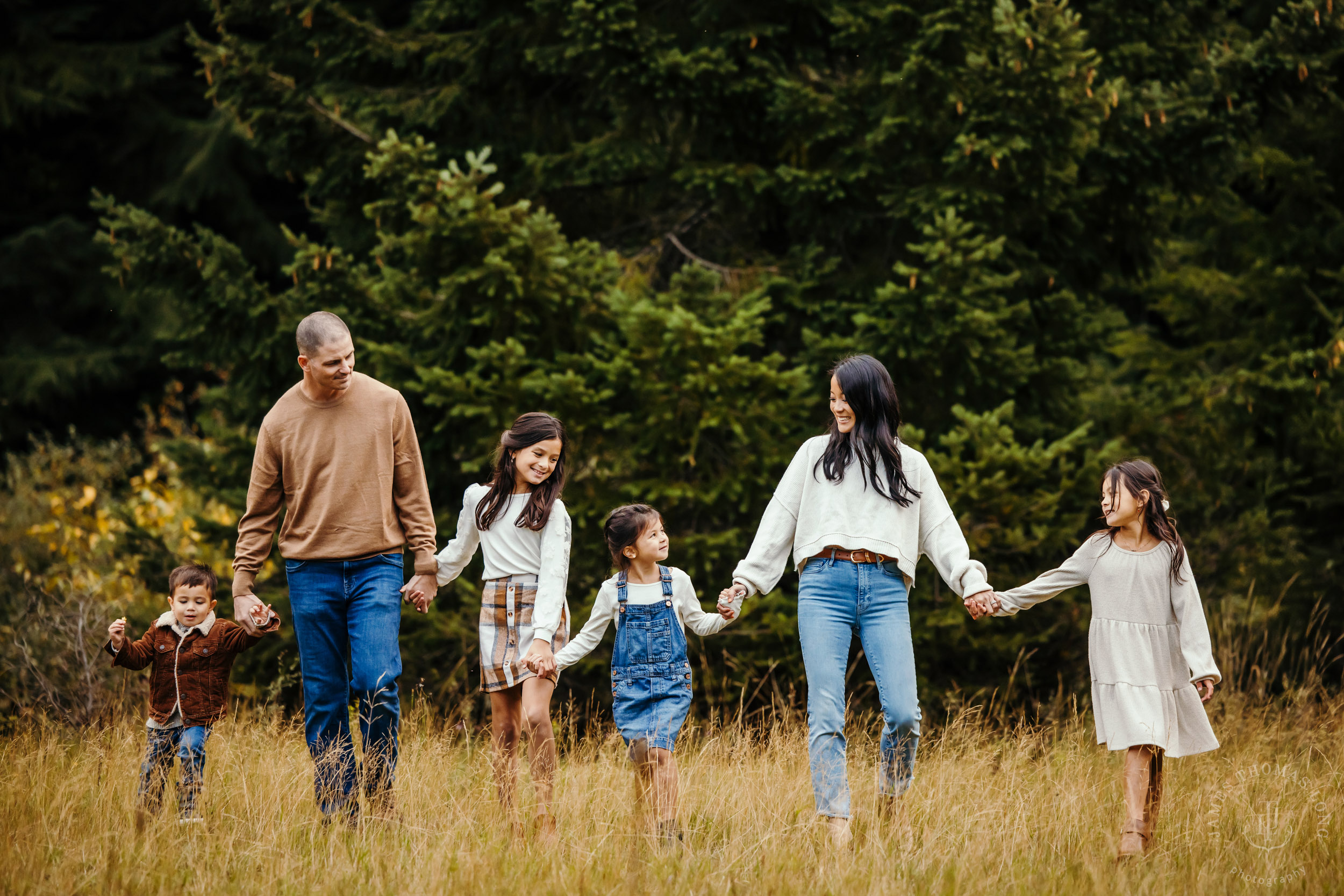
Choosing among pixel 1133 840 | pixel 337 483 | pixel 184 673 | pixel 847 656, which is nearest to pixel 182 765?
pixel 184 673

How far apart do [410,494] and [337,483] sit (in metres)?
0.31

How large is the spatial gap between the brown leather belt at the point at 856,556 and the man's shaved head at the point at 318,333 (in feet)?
6.67

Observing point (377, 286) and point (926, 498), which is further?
point (377, 286)

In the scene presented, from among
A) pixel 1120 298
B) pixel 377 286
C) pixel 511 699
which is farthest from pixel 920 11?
pixel 1120 298

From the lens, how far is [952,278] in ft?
22.4

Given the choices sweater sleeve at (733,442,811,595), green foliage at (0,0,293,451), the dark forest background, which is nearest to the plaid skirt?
sweater sleeve at (733,442,811,595)

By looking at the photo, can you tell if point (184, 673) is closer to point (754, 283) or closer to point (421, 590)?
point (421, 590)

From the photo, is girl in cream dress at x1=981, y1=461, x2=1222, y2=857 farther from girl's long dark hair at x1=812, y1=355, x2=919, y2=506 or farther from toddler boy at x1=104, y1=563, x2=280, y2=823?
toddler boy at x1=104, y1=563, x2=280, y2=823

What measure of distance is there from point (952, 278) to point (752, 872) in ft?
14.0

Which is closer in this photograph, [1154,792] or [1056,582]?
[1154,792]

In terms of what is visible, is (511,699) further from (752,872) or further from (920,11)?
(920,11)

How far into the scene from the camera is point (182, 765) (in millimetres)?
4172

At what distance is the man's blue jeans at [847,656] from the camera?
13.2 ft

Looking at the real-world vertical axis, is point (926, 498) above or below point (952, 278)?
below
